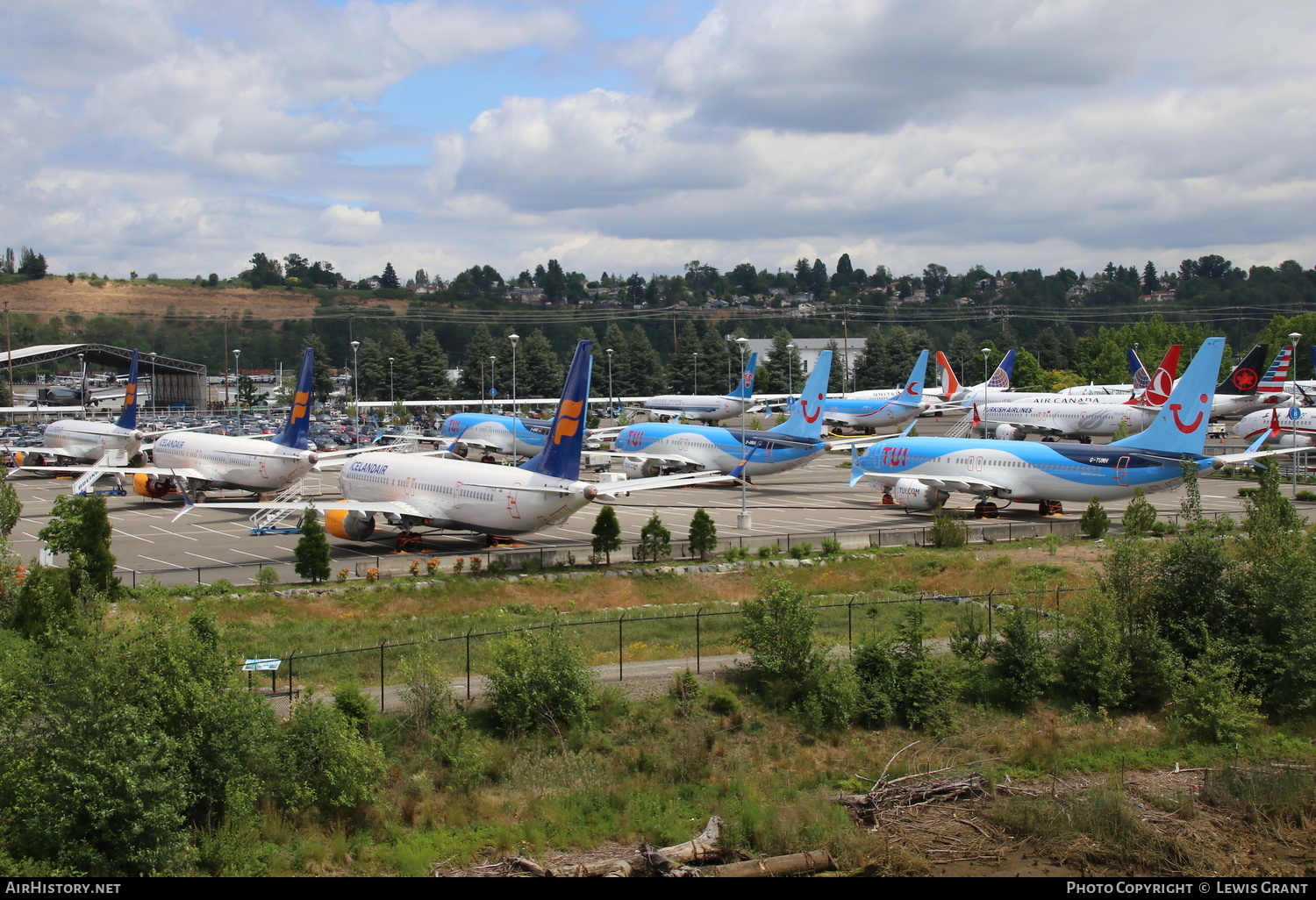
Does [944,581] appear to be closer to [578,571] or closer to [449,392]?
[578,571]

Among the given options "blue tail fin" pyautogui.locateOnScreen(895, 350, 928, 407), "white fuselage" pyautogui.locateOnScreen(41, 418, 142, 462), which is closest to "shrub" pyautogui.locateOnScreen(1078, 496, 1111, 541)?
"blue tail fin" pyautogui.locateOnScreen(895, 350, 928, 407)

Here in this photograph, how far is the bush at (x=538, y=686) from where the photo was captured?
86.9ft

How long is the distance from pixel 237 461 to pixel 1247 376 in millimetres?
91466

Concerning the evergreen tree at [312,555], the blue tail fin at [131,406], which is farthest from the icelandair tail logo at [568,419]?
the blue tail fin at [131,406]

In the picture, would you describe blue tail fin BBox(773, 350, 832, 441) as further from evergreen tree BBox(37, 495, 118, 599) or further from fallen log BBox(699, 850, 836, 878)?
fallen log BBox(699, 850, 836, 878)

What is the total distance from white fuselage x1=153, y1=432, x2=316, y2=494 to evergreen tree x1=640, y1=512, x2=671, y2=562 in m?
24.0

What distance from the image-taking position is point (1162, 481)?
2206 inches

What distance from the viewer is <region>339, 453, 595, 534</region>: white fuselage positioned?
149 feet

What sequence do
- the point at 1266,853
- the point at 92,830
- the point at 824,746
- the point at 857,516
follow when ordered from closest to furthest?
the point at 92,830, the point at 1266,853, the point at 824,746, the point at 857,516

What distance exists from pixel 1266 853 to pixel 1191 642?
965cm

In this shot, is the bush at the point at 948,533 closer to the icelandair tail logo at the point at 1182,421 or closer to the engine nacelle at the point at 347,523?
the icelandair tail logo at the point at 1182,421

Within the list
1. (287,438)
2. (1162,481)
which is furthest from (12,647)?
(1162,481)

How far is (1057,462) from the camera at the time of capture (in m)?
58.7

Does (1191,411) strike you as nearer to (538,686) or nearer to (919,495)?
(919,495)
